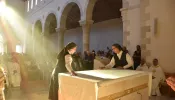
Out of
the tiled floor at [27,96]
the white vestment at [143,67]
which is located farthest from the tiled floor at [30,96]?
the white vestment at [143,67]

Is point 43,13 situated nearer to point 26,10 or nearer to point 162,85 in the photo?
point 26,10

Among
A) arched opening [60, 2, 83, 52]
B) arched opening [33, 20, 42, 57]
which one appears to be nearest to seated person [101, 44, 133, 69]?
arched opening [60, 2, 83, 52]

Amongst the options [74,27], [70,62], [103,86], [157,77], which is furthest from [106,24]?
[103,86]

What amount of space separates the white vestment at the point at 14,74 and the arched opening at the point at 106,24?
7.97m

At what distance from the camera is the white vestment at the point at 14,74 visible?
7.17 m

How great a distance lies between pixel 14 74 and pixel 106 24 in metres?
10.7

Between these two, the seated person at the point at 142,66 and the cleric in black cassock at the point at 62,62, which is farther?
the seated person at the point at 142,66

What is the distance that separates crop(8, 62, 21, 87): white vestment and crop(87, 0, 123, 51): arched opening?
797cm

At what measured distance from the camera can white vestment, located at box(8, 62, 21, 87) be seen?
23.5 feet

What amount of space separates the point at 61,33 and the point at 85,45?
3784mm

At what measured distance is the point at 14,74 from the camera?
291 inches

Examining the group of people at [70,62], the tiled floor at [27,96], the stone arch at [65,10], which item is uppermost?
the stone arch at [65,10]

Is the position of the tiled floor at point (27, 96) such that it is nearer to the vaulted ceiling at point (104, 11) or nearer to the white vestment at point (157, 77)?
the white vestment at point (157, 77)

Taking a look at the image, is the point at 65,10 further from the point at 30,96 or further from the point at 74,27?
the point at 30,96
